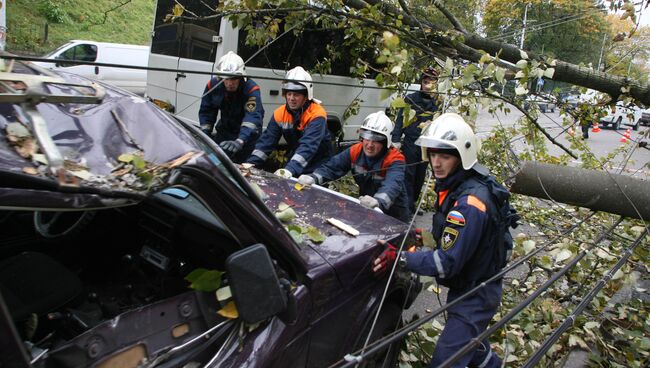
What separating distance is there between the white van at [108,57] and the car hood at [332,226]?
9.95 meters

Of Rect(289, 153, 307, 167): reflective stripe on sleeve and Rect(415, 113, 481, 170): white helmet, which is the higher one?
Rect(415, 113, 481, 170): white helmet

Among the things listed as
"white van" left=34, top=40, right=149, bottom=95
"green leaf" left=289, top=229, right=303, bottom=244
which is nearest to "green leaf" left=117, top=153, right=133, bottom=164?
"green leaf" left=289, top=229, right=303, bottom=244

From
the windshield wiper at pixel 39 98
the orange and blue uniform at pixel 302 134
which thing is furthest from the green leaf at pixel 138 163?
the orange and blue uniform at pixel 302 134

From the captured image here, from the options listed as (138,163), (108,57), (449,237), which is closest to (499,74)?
(449,237)

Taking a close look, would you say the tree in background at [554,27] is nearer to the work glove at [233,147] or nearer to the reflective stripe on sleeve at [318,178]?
the work glove at [233,147]

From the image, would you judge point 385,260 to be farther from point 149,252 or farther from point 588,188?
point 588,188

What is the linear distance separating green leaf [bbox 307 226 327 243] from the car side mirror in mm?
586

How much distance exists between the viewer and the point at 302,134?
4996 mm

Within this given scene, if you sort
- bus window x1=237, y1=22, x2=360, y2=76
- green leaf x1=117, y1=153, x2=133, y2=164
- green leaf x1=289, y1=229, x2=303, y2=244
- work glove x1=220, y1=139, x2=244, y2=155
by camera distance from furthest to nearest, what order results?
bus window x1=237, y1=22, x2=360, y2=76, work glove x1=220, y1=139, x2=244, y2=155, green leaf x1=289, y1=229, x2=303, y2=244, green leaf x1=117, y1=153, x2=133, y2=164

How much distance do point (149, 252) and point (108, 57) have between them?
471 inches

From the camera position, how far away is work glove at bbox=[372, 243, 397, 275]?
241cm

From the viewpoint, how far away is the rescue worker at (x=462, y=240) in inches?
102

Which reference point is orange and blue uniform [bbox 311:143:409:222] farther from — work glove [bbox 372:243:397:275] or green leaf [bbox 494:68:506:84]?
work glove [bbox 372:243:397:275]

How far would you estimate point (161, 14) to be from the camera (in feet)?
20.2
